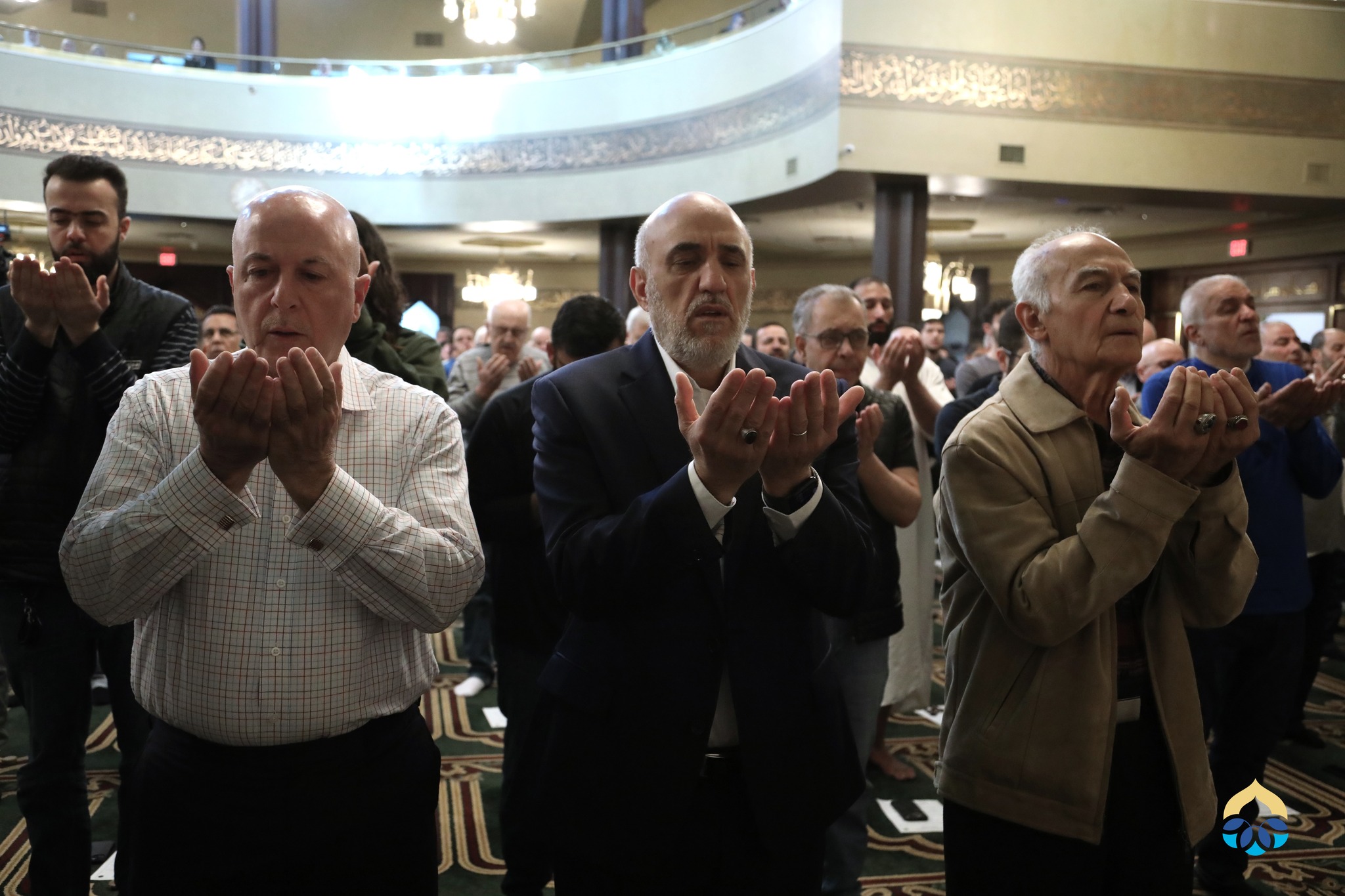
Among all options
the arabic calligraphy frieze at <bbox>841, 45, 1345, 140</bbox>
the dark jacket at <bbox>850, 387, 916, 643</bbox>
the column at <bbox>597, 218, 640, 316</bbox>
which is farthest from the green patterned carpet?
the column at <bbox>597, 218, 640, 316</bbox>

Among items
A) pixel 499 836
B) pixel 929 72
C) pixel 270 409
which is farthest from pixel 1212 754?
pixel 929 72

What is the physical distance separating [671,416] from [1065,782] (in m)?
0.82

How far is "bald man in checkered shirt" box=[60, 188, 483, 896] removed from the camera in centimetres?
129

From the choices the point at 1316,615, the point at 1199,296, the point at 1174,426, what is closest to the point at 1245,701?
the point at 1199,296

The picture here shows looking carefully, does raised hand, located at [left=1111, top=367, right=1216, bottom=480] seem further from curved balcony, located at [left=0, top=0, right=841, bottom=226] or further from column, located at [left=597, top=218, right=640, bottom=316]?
column, located at [left=597, top=218, right=640, bottom=316]

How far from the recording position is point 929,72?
9305mm

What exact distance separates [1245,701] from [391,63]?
12396 mm

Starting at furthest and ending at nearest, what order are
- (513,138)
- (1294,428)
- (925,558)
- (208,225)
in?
1. (208,225)
2. (513,138)
3. (925,558)
4. (1294,428)

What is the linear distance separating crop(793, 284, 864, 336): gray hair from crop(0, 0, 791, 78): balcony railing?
8.80 metres

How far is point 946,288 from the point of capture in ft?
40.0

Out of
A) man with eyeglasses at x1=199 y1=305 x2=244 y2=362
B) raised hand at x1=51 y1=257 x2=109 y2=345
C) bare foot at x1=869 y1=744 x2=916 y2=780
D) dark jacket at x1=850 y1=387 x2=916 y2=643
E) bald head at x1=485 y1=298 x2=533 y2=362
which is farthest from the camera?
man with eyeglasses at x1=199 y1=305 x2=244 y2=362

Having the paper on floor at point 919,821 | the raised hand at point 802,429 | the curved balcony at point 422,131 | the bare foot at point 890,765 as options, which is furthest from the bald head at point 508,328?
the curved balcony at point 422,131

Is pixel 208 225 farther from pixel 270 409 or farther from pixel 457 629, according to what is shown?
pixel 270 409

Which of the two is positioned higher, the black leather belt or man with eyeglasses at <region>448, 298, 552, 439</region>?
man with eyeglasses at <region>448, 298, 552, 439</region>
